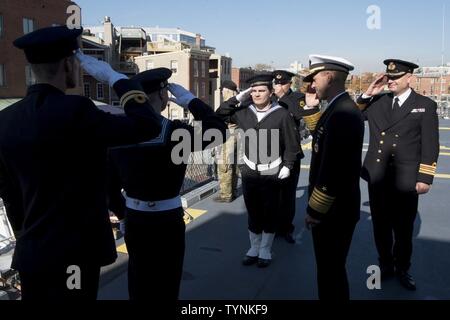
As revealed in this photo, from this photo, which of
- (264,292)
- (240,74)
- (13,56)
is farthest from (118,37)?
(264,292)

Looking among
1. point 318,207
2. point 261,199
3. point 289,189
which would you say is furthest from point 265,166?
point 318,207

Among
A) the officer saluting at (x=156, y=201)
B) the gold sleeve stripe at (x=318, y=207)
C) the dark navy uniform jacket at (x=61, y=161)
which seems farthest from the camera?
the gold sleeve stripe at (x=318, y=207)

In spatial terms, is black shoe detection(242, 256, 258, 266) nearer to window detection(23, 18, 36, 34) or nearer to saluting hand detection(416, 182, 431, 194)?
saluting hand detection(416, 182, 431, 194)

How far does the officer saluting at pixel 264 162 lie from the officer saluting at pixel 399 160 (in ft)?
2.83

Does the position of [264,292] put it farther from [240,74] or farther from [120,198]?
[240,74]

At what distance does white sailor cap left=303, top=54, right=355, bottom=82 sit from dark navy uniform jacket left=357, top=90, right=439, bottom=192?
101cm

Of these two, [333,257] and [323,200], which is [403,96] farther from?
[333,257]

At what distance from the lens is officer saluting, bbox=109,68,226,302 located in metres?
2.40

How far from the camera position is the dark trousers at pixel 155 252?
8.05 feet

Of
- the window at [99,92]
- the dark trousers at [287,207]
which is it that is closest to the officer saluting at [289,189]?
the dark trousers at [287,207]

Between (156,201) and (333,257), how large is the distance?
132cm

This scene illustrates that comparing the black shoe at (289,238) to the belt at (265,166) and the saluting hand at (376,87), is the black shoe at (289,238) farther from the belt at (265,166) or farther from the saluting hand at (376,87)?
the saluting hand at (376,87)

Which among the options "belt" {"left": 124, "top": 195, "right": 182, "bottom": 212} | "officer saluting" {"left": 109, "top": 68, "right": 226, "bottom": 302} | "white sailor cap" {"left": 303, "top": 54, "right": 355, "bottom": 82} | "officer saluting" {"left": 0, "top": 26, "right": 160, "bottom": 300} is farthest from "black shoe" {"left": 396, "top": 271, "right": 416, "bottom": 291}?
"officer saluting" {"left": 0, "top": 26, "right": 160, "bottom": 300}
